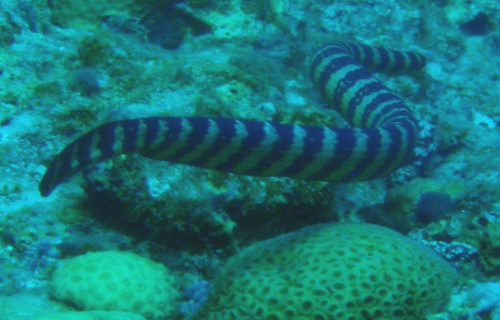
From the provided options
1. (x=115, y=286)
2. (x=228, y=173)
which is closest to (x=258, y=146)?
(x=228, y=173)

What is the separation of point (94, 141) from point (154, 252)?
4.10ft

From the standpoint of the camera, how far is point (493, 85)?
21.9 feet

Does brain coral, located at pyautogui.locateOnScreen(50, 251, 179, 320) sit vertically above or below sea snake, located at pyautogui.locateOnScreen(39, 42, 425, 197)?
below

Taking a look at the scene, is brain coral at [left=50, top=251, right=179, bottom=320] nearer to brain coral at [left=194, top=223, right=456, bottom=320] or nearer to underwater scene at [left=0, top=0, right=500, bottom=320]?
underwater scene at [left=0, top=0, right=500, bottom=320]

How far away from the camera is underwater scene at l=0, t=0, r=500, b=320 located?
2.60m

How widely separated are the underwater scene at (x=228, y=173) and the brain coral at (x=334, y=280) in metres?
0.01

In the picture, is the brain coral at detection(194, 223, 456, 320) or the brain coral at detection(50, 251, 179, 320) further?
the brain coral at detection(50, 251, 179, 320)

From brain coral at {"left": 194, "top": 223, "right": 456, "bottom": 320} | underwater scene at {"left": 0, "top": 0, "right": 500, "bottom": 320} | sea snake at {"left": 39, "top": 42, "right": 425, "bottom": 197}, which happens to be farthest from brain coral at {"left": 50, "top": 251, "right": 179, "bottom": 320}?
sea snake at {"left": 39, "top": 42, "right": 425, "bottom": 197}

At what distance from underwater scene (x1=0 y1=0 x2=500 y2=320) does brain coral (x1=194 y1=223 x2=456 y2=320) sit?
0.04ft

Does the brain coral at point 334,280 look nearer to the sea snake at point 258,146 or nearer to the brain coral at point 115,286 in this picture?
the brain coral at point 115,286

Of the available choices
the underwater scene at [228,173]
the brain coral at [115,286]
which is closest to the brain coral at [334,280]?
the underwater scene at [228,173]

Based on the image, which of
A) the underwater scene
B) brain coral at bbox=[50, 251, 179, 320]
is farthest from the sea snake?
brain coral at bbox=[50, 251, 179, 320]

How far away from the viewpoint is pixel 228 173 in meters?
3.51

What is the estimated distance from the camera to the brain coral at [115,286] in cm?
262
